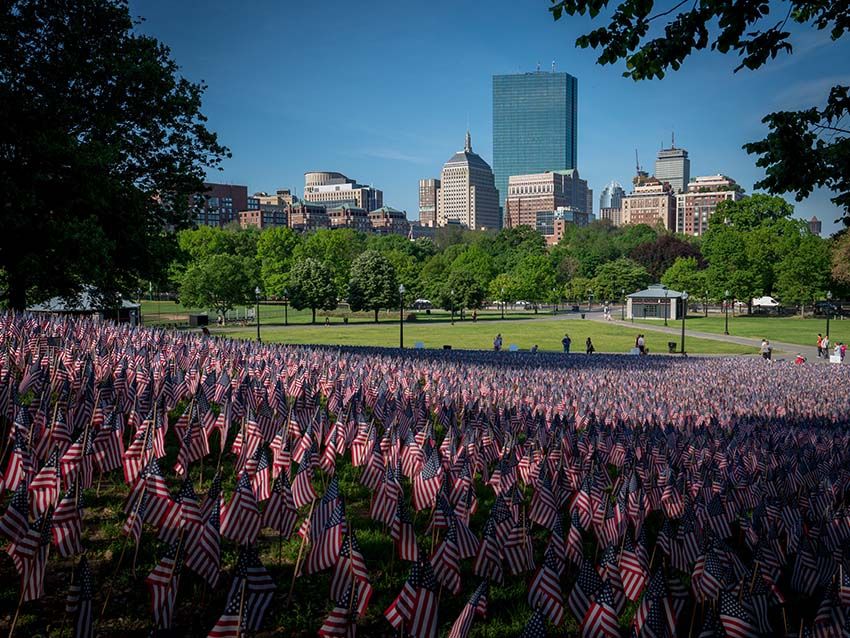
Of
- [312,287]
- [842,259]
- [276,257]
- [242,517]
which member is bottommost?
[242,517]

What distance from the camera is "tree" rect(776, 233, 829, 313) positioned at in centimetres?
8544

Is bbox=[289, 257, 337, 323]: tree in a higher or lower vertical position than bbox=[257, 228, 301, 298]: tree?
lower

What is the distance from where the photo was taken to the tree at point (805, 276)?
85.4 metres

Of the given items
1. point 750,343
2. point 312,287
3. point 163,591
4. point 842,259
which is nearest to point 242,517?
point 163,591

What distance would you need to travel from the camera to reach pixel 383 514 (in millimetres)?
7961

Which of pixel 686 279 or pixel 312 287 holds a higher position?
pixel 686 279

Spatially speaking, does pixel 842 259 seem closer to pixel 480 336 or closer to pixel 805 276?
pixel 805 276

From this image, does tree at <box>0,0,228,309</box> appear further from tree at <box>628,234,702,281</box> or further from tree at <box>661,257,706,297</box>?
tree at <box>628,234,702,281</box>

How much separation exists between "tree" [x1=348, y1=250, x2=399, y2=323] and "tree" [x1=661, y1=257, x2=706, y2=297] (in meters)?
43.8

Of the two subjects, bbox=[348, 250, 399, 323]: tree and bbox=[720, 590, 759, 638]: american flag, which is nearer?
bbox=[720, 590, 759, 638]: american flag

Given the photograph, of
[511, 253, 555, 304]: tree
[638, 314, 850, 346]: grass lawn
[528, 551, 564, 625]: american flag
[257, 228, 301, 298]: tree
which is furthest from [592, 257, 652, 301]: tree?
[528, 551, 564, 625]: american flag

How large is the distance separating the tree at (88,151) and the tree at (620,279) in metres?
89.2

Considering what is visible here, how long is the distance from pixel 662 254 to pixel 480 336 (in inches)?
2921

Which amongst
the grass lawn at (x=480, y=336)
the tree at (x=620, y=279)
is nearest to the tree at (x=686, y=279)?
the tree at (x=620, y=279)
